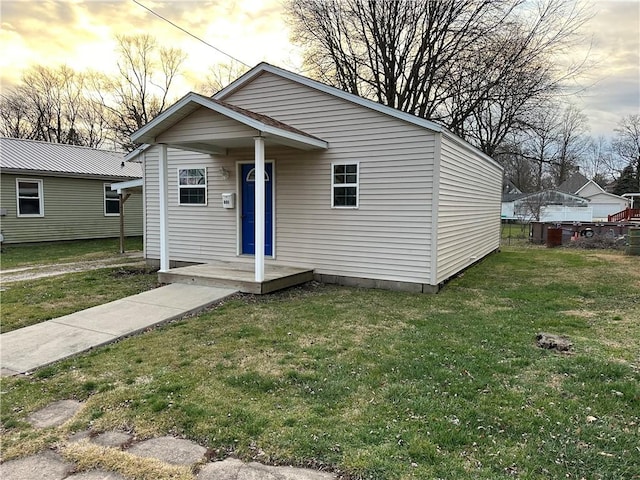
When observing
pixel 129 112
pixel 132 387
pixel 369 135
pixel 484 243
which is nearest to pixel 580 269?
pixel 484 243

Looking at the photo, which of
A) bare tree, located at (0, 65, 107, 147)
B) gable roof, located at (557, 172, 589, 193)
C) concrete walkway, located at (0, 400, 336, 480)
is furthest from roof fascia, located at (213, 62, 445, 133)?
gable roof, located at (557, 172, 589, 193)

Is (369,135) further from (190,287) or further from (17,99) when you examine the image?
(17,99)

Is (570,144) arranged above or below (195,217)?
above

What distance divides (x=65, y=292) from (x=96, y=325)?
8.58 feet

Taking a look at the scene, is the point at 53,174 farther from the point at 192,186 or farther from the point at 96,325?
the point at 96,325

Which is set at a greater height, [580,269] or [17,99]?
[17,99]

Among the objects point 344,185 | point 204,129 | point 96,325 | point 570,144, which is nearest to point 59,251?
point 204,129

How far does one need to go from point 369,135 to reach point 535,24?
44.9ft

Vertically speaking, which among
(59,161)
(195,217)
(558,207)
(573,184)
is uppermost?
(573,184)

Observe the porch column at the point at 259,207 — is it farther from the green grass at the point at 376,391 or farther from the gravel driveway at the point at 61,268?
the gravel driveway at the point at 61,268

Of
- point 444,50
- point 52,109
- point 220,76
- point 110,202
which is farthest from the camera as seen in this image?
point 52,109

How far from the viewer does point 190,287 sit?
7.29m

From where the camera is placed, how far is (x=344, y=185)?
792 cm

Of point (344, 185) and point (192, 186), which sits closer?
point (344, 185)
